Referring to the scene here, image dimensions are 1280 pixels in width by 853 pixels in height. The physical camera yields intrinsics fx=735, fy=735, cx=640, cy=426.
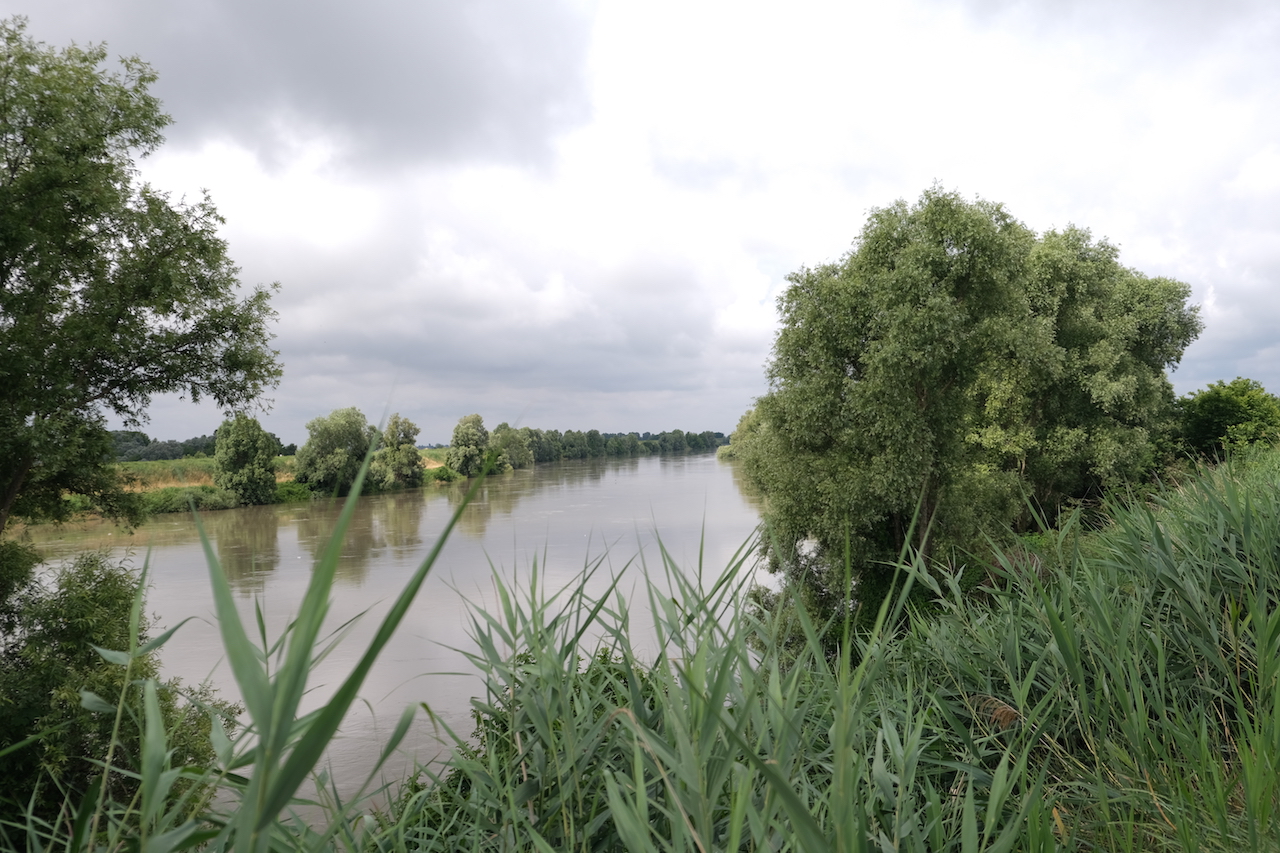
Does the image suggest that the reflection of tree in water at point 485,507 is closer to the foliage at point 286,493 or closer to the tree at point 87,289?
the foliage at point 286,493

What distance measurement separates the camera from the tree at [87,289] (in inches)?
515

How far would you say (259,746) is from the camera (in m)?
0.77

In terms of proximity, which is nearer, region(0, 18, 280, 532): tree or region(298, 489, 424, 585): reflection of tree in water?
region(0, 18, 280, 532): tree

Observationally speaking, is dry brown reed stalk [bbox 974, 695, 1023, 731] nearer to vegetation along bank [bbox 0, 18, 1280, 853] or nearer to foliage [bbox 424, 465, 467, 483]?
vegetation along bank [bbox 0, 18, 1280, 853]

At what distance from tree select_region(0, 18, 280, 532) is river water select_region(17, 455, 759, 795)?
8.45 feet

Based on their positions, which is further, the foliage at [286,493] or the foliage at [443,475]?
the foliage at [443,475]

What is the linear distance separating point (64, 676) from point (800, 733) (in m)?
14.3

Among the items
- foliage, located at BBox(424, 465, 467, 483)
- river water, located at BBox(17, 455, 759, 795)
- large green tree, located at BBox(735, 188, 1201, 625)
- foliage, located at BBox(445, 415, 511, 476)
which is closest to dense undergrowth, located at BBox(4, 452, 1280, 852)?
river water, located at BBox(17, 455, 759, 795)

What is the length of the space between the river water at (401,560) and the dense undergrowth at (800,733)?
0.59 m

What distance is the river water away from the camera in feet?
52.4

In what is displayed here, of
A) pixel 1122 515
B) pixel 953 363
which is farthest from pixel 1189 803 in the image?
pixel 953 363

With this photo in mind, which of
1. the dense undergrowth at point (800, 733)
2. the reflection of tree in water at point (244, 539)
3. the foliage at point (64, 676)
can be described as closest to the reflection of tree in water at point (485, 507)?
the reflection of tree in water at point (244, 539)

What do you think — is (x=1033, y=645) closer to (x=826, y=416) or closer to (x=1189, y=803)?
(x=1189, y=803)

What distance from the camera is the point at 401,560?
33.0 m
